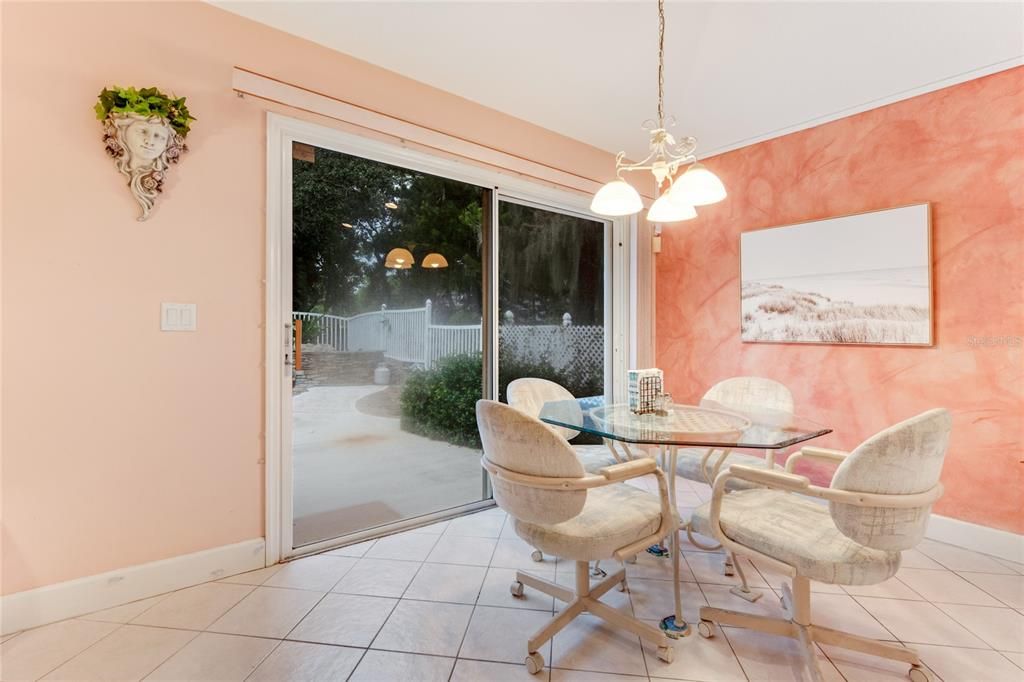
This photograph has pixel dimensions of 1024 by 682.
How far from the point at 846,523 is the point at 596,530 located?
2.38 feet

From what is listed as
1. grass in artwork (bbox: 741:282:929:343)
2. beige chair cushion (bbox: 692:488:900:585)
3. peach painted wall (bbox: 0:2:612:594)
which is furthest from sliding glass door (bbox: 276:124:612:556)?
beige chair cushion (bbox: 692:488:900:585)

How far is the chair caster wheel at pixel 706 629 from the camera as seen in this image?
1604 mm

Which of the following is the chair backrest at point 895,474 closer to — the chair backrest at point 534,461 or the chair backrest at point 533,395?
the chair backrest at point 534,461

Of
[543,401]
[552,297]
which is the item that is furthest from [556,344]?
[543,401]

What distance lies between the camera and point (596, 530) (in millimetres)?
1451

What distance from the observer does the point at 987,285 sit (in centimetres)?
231

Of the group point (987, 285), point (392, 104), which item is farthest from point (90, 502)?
point (987, 285)

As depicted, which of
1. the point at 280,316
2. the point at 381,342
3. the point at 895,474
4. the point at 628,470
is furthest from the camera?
the point at 381,342

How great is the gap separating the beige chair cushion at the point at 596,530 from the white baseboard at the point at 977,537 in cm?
204

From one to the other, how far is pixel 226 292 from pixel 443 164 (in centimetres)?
140

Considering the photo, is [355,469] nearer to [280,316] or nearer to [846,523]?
[280,316]

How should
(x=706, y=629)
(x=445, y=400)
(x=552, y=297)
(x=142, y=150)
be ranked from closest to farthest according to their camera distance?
(x=706, y=629)
(x=142, y=150)
(x=445, y=400)
(x=552, y=297)

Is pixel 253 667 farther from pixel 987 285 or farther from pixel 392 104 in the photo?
pixel 987 285

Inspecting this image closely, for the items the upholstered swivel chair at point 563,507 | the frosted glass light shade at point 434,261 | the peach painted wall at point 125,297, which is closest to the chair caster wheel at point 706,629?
the upholstered swivel chair at point 563,507
